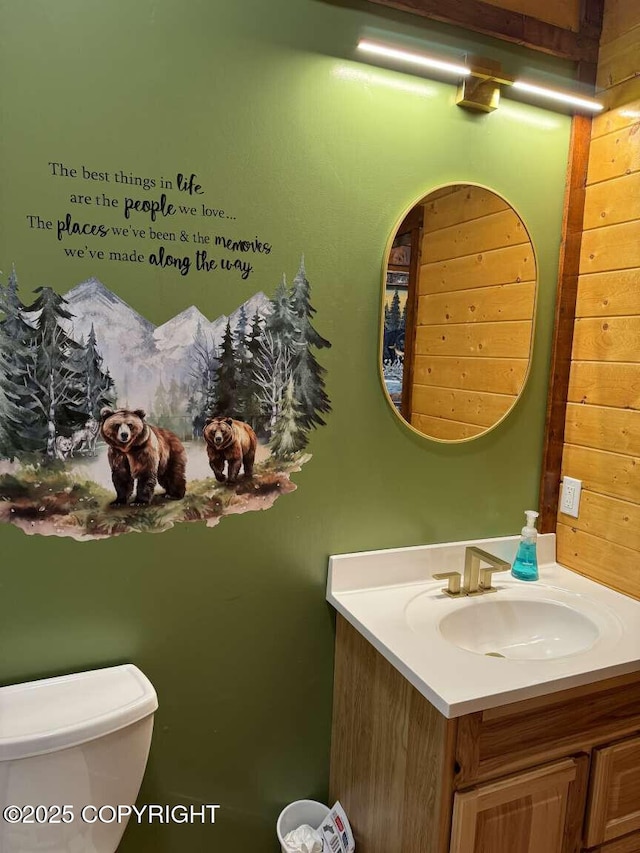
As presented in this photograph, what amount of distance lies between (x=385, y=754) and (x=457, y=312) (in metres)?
1.10

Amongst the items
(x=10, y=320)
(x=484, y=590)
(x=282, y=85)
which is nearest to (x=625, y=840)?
(x=484, y=590)

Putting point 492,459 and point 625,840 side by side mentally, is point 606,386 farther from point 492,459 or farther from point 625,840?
point 625,840

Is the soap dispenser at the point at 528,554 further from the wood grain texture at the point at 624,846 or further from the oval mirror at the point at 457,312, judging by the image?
the wood grain texture at the point at 624,846

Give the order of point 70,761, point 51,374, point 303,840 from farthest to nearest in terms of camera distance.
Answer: point 303,840
point 51,374
point 70,761

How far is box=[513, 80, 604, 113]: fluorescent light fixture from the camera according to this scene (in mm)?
1558

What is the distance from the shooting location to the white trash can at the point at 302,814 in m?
1.54

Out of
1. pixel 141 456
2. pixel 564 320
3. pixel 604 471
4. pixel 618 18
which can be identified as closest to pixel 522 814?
pixel 604 471

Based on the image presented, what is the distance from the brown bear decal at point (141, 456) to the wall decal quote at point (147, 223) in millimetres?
344

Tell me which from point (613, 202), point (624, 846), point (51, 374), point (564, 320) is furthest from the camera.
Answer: point (564, 320)

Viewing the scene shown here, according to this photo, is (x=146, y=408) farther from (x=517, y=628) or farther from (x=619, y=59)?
(x=619, y=59)

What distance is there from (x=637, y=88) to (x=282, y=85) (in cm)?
92

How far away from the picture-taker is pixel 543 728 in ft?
3.99

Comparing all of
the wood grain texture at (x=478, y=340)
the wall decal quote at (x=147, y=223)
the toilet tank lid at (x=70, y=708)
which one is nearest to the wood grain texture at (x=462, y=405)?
the wood grain texture at (x=478, y=340)

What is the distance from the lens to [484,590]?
1563 millimetres
